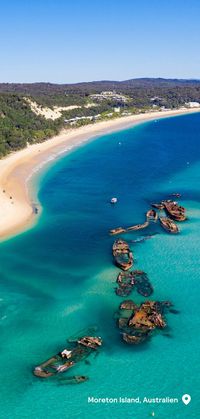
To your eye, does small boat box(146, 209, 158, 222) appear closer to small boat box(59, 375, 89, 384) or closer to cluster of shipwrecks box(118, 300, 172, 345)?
cluster of shipwrecks box(118, 300, 172, 345)

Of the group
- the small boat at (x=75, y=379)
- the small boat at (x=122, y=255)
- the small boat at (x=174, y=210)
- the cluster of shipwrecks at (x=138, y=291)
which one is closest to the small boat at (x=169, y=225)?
the cluster of shipwrecks at (x=138, y=291)

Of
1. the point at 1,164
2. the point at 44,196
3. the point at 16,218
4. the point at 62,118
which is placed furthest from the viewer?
the point at 62,118

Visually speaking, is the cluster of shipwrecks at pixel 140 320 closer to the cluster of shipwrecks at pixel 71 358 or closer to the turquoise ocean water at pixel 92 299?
the turquoise ocean water at pixel 92 299

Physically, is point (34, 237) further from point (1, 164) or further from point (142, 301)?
point (1, 164)

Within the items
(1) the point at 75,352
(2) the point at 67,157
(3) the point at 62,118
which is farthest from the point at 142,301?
(3) the point at 62,118

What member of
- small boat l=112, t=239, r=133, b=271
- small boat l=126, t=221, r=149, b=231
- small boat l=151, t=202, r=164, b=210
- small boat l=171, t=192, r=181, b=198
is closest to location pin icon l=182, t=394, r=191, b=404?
small boat l=112, t=239, r=133, b=271
